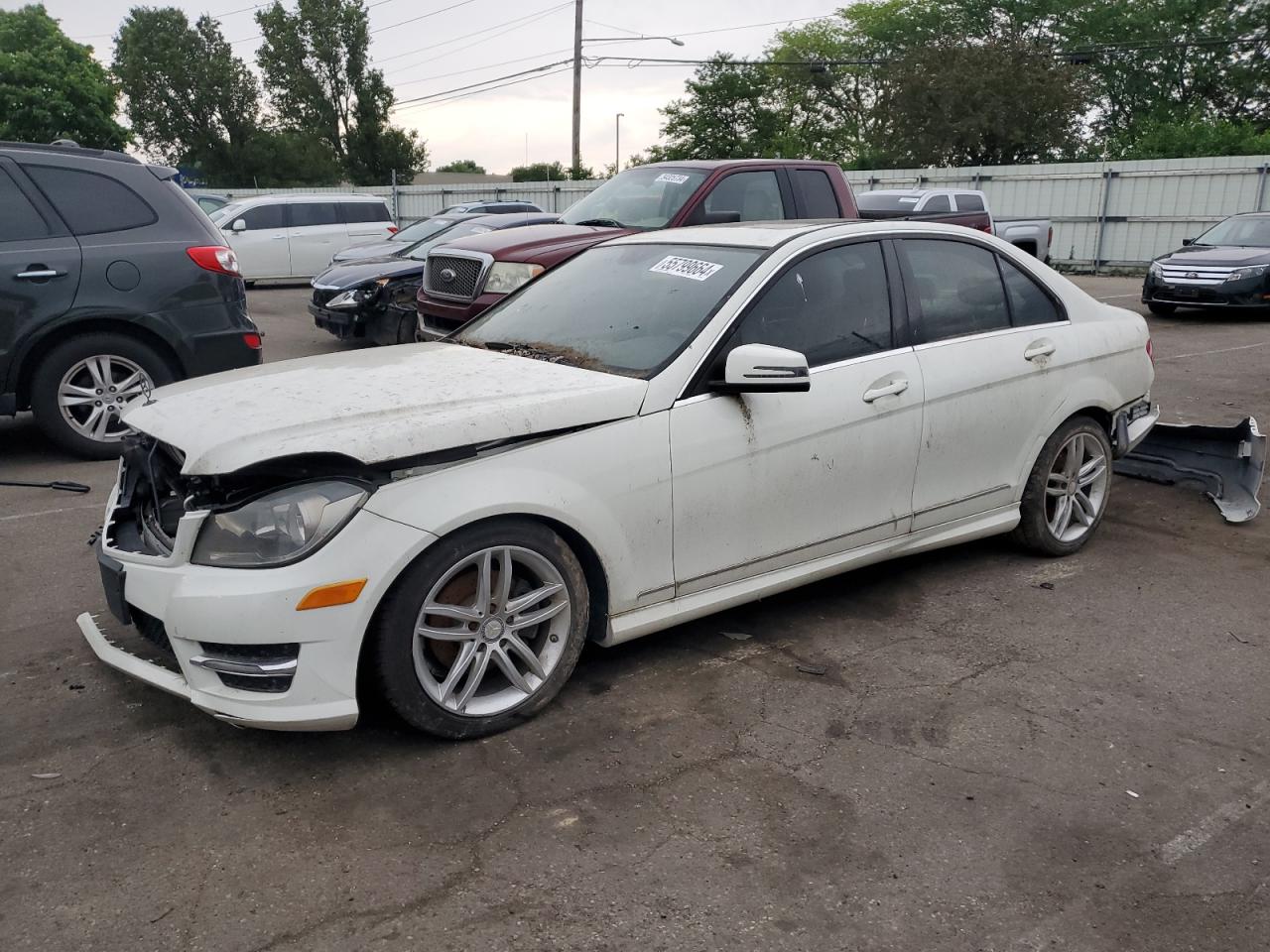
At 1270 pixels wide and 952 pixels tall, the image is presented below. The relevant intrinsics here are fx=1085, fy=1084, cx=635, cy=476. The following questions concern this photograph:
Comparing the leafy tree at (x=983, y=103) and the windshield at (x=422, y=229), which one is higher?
the leafy tree at (x=983, y=103)

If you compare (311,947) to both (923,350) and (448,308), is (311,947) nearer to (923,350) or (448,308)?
(923,350)

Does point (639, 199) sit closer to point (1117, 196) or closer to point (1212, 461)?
point (1212, 461)

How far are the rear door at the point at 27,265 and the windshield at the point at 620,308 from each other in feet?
11.0

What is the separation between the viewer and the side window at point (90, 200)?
6.73 metres

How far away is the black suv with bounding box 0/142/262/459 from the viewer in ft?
21.6

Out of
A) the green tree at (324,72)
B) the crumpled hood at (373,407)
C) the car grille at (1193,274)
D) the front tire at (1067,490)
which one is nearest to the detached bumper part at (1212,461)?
the front tire at (1067,490)

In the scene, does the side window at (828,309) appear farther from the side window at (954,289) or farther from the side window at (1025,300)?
the side window at (1025,300)

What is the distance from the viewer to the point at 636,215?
9.41 m

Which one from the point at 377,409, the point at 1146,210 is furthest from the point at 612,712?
the point at 1146,210

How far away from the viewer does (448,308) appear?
9.08 metres

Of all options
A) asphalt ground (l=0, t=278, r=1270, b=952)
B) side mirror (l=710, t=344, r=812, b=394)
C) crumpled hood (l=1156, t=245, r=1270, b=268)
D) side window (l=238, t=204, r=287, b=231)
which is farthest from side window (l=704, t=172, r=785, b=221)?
side window (l=238, t=204, r=287, b=231)

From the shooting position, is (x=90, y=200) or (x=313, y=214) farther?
(x=313, y=214)

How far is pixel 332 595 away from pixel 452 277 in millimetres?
6414

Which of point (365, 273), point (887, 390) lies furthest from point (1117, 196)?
point (887, 390)
